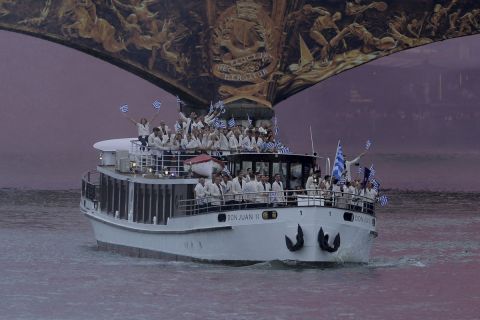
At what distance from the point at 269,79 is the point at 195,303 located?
52.9m

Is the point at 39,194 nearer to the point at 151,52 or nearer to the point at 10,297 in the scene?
the point at 151,52

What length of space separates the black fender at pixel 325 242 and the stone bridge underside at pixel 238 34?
150 ft

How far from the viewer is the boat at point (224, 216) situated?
50719mm

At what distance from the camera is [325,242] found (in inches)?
1996

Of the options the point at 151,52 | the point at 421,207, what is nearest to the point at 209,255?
the point at 421,207

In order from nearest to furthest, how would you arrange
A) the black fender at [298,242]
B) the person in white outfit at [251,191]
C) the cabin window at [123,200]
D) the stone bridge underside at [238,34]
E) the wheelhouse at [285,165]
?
the black fender at [298,242], the person in white outfit at [251,191], the wheelhouse at [285,165], the cabin window at [123,200], the stone bridge underside at [238,34]

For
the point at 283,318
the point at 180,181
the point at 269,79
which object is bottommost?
the point at 283,318

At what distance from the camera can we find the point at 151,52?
9850 cm

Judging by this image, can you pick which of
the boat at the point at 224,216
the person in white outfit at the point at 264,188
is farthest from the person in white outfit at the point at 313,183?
the person in white outfit at the point at 264,188

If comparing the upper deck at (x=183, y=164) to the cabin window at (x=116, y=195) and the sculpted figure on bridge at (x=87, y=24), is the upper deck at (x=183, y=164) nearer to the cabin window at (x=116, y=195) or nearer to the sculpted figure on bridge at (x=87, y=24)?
the cabin window at (x=116, y=195)

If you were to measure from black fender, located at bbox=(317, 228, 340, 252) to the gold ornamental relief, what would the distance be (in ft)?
151

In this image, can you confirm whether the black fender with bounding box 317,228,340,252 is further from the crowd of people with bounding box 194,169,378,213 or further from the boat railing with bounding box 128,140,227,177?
the boat railing with bounding box 128,140,227,177

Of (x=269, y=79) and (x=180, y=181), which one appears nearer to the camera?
(x=180, y=181)

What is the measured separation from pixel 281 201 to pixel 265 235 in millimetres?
1081
